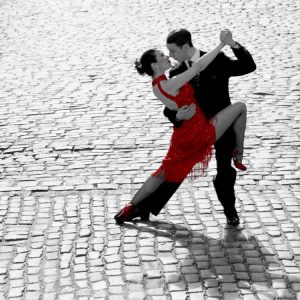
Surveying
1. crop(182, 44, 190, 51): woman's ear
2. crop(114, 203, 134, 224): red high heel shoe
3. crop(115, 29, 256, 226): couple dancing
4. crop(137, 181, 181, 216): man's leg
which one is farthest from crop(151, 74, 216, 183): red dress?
crop(114, 203, 134, 224): red high heel shoe

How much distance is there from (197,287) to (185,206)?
177cm

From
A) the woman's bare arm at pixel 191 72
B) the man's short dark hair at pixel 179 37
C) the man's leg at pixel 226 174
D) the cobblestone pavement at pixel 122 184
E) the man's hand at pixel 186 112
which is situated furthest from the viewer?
the man's leg at pixel 226 174

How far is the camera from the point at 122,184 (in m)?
8.95

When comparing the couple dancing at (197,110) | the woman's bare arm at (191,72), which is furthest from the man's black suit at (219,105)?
the woman's bare arm at (191,72)

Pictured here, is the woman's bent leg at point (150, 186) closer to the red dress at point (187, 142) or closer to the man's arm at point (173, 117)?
the red dress at point (187, 142)

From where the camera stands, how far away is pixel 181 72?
741cm

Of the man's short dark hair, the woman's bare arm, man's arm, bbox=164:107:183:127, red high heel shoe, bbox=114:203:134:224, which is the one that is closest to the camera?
the woman's bare arm

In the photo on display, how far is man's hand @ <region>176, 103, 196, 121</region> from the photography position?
7.37 meters

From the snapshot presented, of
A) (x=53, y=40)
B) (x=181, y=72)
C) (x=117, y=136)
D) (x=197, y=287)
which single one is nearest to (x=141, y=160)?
(x=117, y=136)

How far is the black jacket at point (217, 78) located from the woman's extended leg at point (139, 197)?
0.57 meters

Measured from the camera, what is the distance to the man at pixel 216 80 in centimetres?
730

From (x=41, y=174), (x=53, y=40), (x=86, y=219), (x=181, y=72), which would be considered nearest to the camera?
(x=181, y=72)

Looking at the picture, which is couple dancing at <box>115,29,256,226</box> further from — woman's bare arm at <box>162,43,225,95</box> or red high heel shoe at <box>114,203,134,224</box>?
red high heel shoe at <box>114,203,134,224</box>

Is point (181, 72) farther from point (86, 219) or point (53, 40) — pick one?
point (53, 40)
